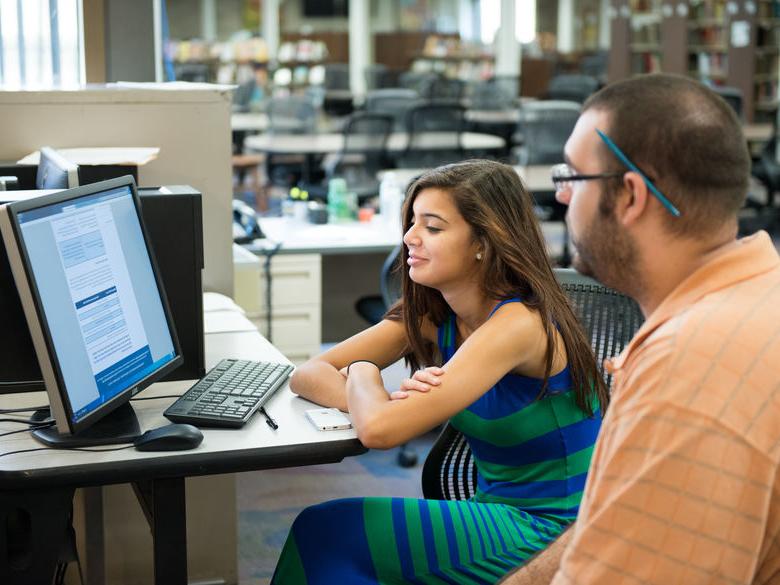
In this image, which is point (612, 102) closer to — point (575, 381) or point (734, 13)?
point (575, 381)

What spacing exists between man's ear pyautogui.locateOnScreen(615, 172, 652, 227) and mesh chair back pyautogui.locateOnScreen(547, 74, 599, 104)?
10515 millimetres

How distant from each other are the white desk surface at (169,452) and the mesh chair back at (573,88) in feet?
32.5

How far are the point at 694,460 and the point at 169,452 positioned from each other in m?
0.96

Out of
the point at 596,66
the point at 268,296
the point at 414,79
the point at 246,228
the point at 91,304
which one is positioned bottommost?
the point at 268,296

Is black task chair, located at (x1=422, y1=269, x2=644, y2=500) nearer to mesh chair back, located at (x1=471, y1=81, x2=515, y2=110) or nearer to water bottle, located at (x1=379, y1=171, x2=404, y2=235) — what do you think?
water bottle, located at (x1=379, y1=171, x2=404, y2=235)

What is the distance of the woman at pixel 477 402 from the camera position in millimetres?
1904

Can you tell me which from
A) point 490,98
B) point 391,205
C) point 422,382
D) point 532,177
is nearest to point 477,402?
point 422,382

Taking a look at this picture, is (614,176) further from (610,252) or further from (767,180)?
(767,180)

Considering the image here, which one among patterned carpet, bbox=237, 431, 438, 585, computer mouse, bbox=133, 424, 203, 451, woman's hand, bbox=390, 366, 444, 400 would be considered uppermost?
woman's hand, bbox=390, 366, 444, 400

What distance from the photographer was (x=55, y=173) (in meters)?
2.30

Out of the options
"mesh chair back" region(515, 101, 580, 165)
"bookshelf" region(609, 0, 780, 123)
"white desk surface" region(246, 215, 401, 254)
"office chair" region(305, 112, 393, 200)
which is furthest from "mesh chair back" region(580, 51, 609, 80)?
"white desk surface" region(246, 215, 401, 254)

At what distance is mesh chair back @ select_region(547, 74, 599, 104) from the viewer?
11875mm

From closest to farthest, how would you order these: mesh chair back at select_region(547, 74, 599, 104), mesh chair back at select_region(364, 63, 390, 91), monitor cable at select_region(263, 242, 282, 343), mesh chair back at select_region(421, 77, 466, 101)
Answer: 1. monitor cable at select_region(263, 242, 282, 343)
2. mesh chair back at select_region(547, 74, 599, 104)
3. mesh chair back at select_region(421, 77, 466, 101)
4. mesh chair back at select_region(364, 63, 390, 91)

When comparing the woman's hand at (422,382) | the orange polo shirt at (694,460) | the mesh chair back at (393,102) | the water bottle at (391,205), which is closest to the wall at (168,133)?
the woman's hand at (422,382)
